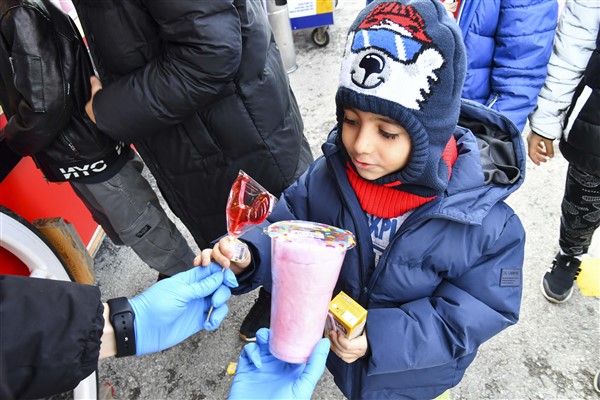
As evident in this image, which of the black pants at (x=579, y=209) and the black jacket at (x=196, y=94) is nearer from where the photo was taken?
the black jacket at (x=196, y=94)

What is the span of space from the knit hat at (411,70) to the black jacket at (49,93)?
3.72ft

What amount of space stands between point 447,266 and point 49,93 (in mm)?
1497

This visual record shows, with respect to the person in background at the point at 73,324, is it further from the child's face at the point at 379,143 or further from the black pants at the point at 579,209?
the black pants at the point at 579,209

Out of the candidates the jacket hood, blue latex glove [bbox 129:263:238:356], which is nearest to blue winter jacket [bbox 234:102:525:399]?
the jacket hood

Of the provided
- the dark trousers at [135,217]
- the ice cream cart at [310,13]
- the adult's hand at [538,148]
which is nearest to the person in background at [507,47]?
the adult's hand at [538,148]

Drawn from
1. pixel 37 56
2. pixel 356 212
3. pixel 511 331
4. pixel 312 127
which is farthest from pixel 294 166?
pixel 312 127

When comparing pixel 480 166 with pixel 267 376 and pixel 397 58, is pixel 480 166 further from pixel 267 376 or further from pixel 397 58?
pixel 267 376

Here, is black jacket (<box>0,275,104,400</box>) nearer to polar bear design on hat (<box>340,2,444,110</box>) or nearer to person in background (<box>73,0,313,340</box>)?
person in background (<box>73,0,313,340</box>)

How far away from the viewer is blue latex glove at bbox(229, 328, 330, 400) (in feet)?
3.62

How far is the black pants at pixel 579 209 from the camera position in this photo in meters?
1.82

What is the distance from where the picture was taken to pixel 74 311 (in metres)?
1.11

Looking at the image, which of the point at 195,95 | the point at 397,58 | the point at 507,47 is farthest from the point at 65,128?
the point at 507,47

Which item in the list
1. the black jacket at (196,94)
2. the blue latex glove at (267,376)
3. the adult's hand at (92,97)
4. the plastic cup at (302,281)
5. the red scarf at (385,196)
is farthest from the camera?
the adult's hand at (92,97)

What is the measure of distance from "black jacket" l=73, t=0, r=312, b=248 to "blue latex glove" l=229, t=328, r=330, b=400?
820mm
